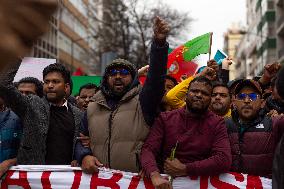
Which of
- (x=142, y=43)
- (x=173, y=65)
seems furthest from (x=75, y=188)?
(x=142, y=43)

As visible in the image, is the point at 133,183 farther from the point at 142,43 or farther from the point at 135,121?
the point at 142,43

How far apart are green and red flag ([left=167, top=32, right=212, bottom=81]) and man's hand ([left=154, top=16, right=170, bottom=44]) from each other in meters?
2.58

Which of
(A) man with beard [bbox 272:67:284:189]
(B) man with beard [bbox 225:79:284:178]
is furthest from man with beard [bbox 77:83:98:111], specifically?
(A) man with beard [bbox 272:67:284:189]

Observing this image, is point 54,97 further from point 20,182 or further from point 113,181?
point 113,181

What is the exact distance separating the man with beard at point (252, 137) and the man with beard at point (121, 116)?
692 mm

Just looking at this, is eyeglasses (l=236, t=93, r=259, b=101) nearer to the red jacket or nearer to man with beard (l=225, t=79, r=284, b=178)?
man with beard (l=225, t=79, r=284, b=178)

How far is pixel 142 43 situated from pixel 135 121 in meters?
32.3

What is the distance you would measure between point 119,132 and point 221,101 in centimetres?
178

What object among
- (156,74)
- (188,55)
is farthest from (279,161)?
(188,55)

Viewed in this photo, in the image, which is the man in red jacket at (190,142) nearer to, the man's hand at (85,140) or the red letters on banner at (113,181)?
the red letters on banner at (113,181)

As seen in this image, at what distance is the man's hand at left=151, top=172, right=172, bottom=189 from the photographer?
3.66m

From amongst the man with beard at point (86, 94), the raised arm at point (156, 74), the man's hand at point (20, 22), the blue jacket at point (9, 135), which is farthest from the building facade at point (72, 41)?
the man's hand at point (20, 22)

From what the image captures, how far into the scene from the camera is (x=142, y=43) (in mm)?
Answer: 35969

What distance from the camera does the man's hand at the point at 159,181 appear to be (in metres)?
3.66
